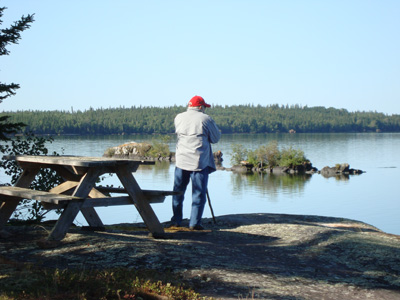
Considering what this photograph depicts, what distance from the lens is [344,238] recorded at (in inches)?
329

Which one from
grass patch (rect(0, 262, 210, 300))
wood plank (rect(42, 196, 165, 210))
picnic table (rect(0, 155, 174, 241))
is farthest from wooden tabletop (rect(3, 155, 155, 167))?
grass patch (rect(0, 262, 210, 300))

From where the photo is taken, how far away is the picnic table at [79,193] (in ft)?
23.5

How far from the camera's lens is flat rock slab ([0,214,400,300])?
579cm

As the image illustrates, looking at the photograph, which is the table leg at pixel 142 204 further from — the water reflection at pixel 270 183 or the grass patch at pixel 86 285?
the water reflection at pixel 270 183

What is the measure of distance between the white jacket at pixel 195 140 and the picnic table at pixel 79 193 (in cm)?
114

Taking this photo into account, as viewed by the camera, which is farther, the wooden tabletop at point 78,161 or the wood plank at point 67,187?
the wood plank at point 67,187

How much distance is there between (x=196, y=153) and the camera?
30.9ft

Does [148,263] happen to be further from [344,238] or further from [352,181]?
[352,181]

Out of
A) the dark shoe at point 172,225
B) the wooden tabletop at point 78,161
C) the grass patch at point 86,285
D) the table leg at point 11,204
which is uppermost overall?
the wooden tabletop at point 78,161

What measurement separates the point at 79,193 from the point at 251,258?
2354mm

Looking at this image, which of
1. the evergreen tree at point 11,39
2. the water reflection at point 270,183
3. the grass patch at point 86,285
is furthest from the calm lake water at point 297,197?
the grass patch at point 86,285

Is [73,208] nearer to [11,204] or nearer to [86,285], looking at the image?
[11,204]

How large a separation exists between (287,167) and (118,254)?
39.5 m

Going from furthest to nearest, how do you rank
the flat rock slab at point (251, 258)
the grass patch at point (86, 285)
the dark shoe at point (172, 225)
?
1. the dark shoe at point (172, 225)
2. the flat rock slab at point (251, 258)
3. the grass patch at point (86, 285)
